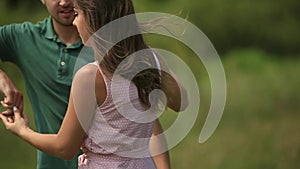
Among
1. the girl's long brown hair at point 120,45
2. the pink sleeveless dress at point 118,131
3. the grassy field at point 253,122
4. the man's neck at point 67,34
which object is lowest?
the grassy field at point 253,122

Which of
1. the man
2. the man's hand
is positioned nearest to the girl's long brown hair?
the man's hand

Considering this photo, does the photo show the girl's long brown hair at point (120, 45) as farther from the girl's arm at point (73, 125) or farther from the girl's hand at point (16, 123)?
the girl's hand at point (16, 123)

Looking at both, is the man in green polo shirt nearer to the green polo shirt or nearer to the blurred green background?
the green polo shirt

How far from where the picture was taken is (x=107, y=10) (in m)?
2.00

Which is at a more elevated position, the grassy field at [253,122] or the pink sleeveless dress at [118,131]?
the pink sleeveless dress at [118,131]

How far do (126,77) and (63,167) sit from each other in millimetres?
759

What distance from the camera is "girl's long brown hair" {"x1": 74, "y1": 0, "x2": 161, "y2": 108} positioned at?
198 centimetres

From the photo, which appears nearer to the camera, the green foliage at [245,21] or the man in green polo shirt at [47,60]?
the man in green polo shirt at [47,60]

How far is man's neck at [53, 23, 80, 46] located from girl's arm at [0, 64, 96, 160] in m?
0.65

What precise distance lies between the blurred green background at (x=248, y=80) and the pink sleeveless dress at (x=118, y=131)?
5.50 feet

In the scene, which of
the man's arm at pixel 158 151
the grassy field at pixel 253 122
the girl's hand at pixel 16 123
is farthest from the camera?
the grassy field at pixel 253 122

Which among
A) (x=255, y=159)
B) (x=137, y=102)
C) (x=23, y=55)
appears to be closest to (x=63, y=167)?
(x=23, y=55)

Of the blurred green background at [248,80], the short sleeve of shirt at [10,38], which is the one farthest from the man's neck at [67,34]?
the blurred green background at [248,80]

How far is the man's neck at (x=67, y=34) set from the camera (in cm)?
265
